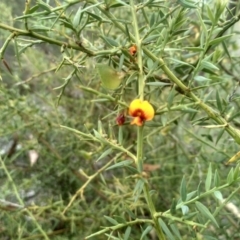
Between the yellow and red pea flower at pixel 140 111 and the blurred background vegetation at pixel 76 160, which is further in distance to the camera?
the blurred background vegetation at pixel 76 160

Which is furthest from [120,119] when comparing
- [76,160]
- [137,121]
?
[76,160]

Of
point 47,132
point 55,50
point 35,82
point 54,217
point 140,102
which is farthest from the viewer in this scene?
point 55,50


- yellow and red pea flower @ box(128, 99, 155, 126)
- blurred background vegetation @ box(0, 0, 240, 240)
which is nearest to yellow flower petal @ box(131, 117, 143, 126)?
yellow and red pea flower @ box(128, 99, 155, 126)

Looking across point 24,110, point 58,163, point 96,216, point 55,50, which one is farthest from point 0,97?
point 55,50

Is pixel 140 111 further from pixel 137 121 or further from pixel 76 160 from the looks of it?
pixel 76 160

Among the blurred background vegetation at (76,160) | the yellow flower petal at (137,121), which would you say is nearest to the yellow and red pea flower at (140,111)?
the yellow flower petal at (137,121)

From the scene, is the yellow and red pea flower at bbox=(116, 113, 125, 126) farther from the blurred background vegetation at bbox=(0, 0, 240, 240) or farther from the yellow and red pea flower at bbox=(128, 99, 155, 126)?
the blurred background vegetation at bbox=(0, 0, 240, 240)

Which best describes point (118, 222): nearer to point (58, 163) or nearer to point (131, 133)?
point (58, 163)

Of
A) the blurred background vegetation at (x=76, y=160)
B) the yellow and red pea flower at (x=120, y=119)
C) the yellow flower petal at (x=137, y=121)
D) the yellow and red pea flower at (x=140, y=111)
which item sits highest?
the yellow and red pea flower at (x=140, y=111)

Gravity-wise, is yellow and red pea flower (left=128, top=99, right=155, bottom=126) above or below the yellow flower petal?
above

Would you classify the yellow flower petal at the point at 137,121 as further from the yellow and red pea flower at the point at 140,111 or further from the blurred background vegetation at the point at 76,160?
the blurred background vegetation at the point at 76,160

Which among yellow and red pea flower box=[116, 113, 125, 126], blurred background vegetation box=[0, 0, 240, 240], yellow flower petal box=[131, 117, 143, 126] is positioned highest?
yellow flower petal box=[131, 117, 143, 126]
